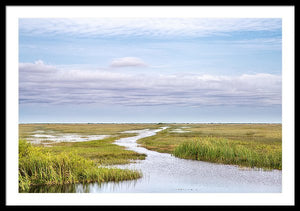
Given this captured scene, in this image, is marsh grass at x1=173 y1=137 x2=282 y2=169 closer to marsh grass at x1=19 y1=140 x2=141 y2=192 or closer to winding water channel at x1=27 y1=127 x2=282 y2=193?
winding water channel at x1=27 y1=127 x2=282 y2=193

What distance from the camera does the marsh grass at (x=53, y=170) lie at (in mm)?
12055

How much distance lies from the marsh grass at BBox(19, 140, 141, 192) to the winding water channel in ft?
1.25

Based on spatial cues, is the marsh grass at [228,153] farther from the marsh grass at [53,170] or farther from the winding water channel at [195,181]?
the marsh grass at [53,170]

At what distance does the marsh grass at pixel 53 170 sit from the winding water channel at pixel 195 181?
0.38m

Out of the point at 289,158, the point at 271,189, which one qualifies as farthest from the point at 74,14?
the point at 271,189

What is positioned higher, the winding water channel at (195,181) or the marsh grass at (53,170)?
the marsh grass at (53,170)

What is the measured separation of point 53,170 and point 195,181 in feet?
21.2

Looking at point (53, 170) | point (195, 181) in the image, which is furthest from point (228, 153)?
point (53, 170)

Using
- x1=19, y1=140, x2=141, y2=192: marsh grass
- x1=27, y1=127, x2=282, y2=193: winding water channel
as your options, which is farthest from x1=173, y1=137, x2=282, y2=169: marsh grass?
x1=19, y1=140, x2=141, y2=192: marsh grass

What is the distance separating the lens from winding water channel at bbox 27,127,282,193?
12.5 m

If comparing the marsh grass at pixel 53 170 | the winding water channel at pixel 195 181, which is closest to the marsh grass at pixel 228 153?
the winding water channel at pixel 195 181

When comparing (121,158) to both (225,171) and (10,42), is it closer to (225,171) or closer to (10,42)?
(225,171)

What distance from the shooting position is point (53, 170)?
39.5 feet

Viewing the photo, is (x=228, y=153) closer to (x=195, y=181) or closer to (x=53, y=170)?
(x=195, y=181)
